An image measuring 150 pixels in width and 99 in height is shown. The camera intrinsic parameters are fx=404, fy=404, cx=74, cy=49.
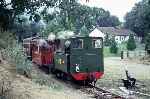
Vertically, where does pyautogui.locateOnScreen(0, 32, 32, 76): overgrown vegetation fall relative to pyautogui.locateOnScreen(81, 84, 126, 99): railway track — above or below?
above

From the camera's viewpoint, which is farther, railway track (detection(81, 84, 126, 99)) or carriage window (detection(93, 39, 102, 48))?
carriage window (detection(93, 39, 102, 48))

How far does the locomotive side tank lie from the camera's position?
21797 millimetres

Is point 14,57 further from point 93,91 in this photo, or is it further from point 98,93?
point 98,93

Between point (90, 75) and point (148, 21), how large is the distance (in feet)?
110

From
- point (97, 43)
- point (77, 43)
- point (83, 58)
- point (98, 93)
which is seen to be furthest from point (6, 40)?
point (98, 93)

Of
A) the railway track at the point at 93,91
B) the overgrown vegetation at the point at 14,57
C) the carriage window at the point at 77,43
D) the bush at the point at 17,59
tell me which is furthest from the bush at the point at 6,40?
the railway track at the point at 93,91

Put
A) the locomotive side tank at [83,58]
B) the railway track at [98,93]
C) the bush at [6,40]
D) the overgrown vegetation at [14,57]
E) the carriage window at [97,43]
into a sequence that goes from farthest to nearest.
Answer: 1. the carriage window at [97,43]
2. the locomotive side tank at [83,58]
3. the bush at [6,40]
4. the overgrown vegetation at [14,57]
5. the railway track at [98,93]

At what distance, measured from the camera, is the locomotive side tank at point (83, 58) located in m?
21.8

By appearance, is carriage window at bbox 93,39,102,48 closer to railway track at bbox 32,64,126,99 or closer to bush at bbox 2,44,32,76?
railway track at bbox 32,64,126,99

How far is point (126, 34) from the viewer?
10250 cm

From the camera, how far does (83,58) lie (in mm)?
21906

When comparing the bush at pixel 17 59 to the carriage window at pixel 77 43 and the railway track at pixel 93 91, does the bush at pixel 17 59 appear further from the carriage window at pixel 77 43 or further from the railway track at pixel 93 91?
the railway track at pixel 93 91

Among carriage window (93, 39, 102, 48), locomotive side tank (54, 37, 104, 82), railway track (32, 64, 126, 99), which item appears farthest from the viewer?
carriage window (93, 39, 102, 48)

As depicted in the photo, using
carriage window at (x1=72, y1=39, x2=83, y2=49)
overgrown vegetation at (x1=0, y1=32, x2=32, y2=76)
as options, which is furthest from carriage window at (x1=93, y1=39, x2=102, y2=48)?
overgrown vegetation at (x1=0, y1=32, x2=32, y2=76)
